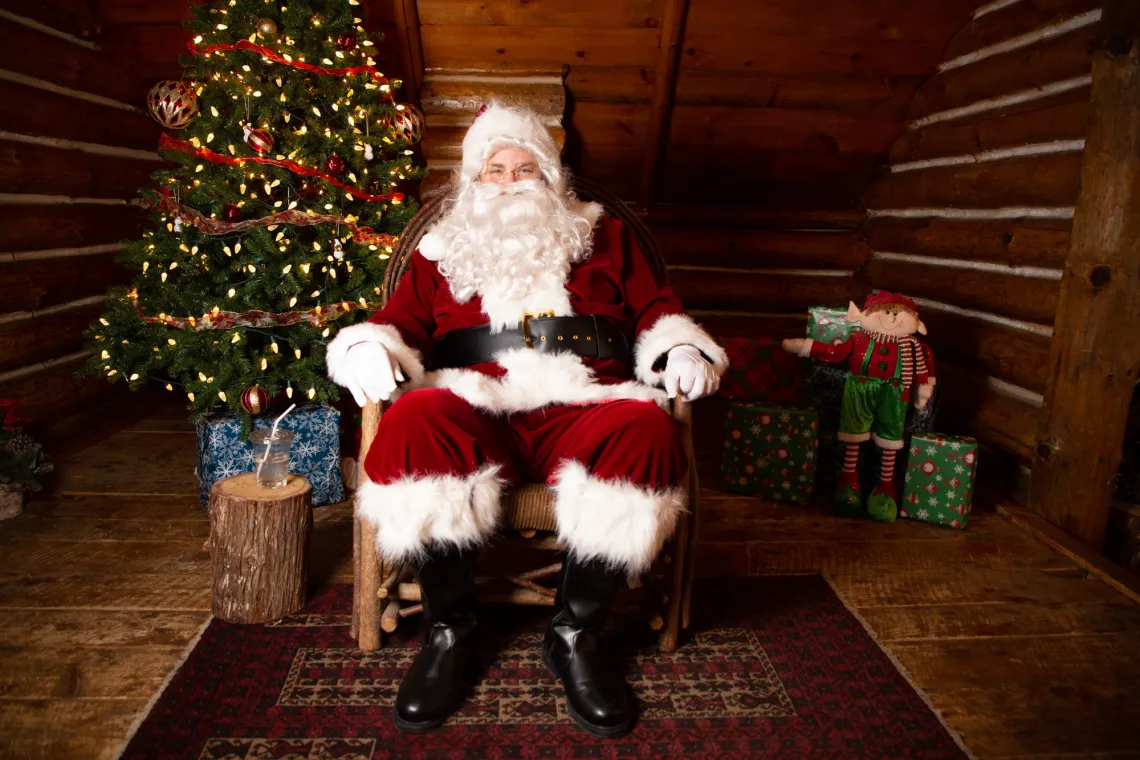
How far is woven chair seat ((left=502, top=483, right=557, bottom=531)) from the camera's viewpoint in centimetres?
177

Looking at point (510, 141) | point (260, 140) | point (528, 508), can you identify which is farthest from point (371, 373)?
point (260, 140)

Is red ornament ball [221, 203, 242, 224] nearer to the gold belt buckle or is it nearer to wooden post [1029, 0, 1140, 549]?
the gold belt buckle

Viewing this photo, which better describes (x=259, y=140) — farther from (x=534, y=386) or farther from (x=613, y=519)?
(x=613, y=519)

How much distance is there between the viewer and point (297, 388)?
2.84m

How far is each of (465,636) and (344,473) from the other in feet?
4.22

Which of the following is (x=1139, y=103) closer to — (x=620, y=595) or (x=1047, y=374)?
→ (x=1047, y=374)

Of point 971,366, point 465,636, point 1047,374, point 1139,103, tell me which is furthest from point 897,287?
point 465,636

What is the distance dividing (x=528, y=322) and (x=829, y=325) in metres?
1.66

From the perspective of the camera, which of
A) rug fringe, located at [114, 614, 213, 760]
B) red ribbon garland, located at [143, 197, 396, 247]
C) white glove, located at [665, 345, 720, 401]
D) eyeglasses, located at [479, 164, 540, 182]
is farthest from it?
red ribbon garland, located at [143, 197, 396, 247]

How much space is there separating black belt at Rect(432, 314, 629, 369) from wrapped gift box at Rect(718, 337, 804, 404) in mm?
1399

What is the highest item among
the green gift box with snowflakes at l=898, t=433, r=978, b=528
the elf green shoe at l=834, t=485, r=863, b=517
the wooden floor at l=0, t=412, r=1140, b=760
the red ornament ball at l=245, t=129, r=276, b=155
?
the red ornament ball at l=245, t=129, r=276, b=155

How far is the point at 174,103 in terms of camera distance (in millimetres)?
2975

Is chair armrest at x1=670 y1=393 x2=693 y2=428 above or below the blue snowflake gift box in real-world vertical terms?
above

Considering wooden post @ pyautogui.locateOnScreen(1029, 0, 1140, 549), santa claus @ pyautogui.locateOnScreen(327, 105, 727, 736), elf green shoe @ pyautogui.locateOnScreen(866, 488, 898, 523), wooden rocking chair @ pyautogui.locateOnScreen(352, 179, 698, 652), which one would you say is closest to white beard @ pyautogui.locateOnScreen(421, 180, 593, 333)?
santa claus @ pyautogui.locateOnScreen(327, 105, 727, 736)
